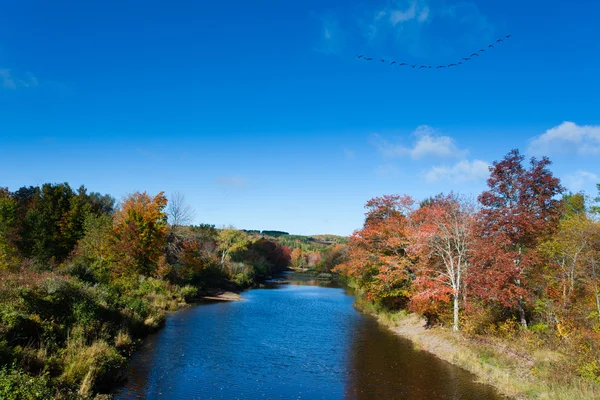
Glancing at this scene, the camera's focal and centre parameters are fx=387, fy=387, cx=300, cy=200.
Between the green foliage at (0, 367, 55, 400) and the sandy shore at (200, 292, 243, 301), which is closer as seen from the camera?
the green foliage at (0, 367, 55, 400)

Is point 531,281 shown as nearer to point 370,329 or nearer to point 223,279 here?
point 370,329

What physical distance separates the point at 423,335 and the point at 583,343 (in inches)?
516

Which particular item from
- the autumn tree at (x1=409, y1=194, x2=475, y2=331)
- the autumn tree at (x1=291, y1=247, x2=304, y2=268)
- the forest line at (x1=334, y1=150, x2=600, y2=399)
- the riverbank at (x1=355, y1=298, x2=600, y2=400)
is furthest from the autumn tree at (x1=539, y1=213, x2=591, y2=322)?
the autumn tree at (x1=291, y1=247, x2=304, y2=268)

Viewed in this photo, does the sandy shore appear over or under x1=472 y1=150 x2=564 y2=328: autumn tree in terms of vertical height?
under

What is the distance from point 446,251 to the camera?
99.7ft

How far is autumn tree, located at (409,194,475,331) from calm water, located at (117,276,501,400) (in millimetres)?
4627

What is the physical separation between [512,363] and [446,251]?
9.90 m

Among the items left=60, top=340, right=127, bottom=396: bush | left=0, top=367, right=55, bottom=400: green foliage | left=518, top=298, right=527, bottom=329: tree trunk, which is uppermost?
left=518, top=298, right=527, bottom=329: tree trunk

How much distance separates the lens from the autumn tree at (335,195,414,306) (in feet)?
122

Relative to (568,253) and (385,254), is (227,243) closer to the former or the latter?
(385,254)

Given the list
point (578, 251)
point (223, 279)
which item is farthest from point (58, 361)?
point (223, 279)

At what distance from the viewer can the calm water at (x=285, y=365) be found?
1931 centimetres

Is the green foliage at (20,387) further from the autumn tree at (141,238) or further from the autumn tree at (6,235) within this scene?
the autumn tree at (141,238)

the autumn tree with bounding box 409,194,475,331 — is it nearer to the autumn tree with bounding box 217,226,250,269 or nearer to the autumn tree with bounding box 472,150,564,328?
the autumn tree with bounding box 472,150,564,328
